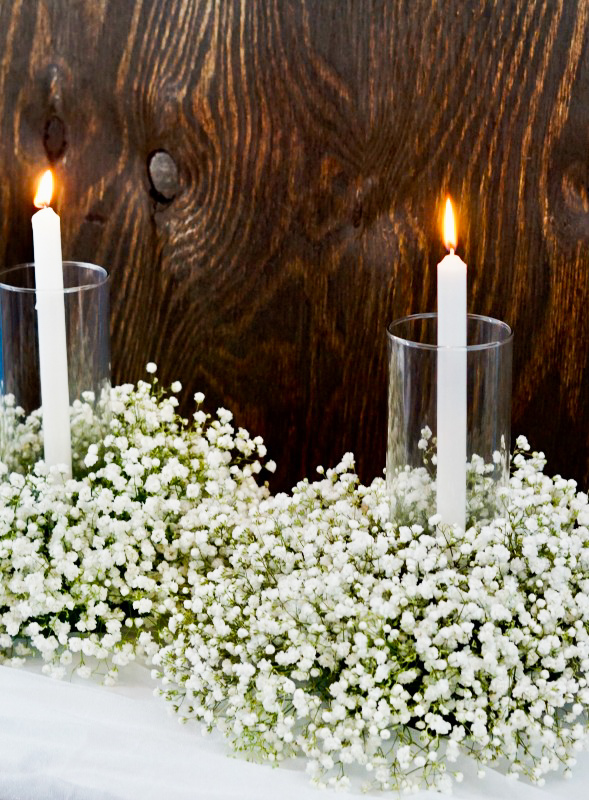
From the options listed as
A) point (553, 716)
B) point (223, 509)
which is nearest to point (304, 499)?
point (223, 509)

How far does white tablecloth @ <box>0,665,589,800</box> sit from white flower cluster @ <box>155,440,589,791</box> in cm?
2

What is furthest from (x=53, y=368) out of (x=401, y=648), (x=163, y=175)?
(x=401, y=648)

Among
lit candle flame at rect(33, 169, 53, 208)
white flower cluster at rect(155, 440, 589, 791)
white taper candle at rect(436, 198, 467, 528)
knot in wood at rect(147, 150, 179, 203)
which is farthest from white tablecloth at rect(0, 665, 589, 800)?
knot in wood at rect(147, 150, 179, 203)

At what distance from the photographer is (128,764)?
78 cm

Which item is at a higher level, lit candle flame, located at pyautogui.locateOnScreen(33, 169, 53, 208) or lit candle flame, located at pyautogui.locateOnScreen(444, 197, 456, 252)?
lit candle flame, located at pyautogui.locateOnScreen(33, 169, 53, 208)

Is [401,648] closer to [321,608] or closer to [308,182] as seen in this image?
[321,608]

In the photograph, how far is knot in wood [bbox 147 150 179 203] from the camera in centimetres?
113

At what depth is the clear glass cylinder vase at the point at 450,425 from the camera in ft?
2.73

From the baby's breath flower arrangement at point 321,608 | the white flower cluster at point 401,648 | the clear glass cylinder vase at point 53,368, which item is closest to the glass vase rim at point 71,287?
the clear glass cylinder vase at point 53,368

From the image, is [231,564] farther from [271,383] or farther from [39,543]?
[271,383]

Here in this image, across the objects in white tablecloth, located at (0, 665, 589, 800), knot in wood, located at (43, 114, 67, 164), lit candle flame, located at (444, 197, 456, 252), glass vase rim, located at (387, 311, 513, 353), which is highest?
knot in wood, located at (43, 114, 67, 164)

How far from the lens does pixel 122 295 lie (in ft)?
3.90

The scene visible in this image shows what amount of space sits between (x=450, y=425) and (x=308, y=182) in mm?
375

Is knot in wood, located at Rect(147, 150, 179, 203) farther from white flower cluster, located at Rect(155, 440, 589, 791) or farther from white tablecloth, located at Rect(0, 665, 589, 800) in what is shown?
white tablecloth, located at Rect(0, 665, 589, 800)
